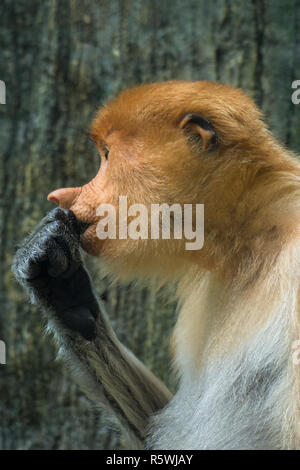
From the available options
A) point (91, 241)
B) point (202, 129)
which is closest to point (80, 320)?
point (91, 241)

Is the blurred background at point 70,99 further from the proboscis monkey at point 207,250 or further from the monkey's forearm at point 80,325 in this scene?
the proboscis monkey at point 207,250

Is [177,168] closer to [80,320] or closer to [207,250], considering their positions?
[207,250]

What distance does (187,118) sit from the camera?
216cm

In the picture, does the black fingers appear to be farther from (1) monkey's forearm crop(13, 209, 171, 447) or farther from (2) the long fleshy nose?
(2) the long fleshy nose

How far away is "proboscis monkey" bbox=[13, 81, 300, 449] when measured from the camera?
196 centimetres

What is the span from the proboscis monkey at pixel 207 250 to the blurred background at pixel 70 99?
98 cm

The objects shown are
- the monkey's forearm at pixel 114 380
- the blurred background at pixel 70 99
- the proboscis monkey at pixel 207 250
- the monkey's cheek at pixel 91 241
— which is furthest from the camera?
the blurred background at pixel 70 99

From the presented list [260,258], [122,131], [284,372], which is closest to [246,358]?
[284,372]

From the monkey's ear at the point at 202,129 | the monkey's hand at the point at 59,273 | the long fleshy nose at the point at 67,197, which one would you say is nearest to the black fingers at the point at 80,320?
the monkey's hand at the point at 59,273

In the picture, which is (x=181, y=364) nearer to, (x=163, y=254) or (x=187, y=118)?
(x=163, y=254)

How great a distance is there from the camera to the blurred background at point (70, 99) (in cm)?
340

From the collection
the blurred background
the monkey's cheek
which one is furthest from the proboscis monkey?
the blurred background

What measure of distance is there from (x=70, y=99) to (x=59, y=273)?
1385mm

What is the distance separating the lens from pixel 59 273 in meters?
2.30
